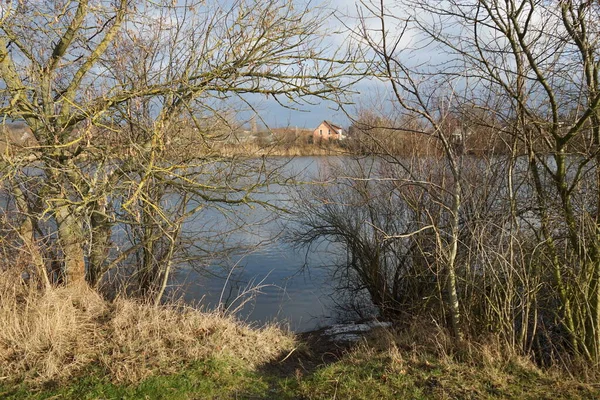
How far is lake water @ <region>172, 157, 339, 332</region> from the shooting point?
9.80 meters

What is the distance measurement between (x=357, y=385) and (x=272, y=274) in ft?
27.1

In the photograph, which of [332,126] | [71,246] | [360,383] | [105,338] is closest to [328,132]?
[332,126]

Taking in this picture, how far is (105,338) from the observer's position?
5.25 m

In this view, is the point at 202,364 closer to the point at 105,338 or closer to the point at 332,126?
the point at 105,338

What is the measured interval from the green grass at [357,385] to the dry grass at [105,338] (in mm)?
181

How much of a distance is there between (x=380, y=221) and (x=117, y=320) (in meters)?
5.87

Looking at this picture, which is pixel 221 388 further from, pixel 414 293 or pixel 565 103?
pixel 414 293

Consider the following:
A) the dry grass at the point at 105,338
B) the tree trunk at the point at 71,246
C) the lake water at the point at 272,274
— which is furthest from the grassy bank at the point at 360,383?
the lake water at the point at 272,274

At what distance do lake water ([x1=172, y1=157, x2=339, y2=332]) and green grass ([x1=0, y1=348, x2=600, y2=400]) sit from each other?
4.06 meters

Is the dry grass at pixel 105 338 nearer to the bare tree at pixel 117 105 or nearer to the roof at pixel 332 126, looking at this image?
the bare tree at pixel 117 105

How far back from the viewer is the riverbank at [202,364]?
4266 millimetres

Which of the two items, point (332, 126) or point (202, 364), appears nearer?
point (202, 364)

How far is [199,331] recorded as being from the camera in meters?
5.62

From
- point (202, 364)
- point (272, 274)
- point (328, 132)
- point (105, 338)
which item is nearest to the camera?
point (202, 364)
